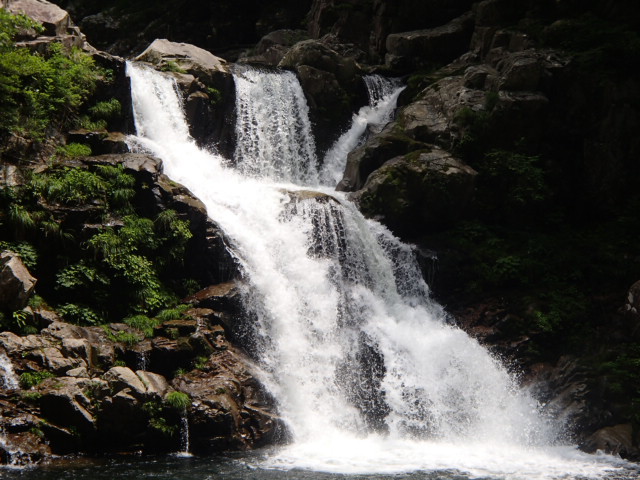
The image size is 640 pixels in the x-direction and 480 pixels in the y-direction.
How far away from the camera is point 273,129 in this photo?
2108 centimetres

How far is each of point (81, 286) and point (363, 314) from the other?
252 inches

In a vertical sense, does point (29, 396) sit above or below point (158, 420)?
above

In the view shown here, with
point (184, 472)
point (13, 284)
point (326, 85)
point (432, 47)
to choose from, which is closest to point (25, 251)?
point (13, 284)

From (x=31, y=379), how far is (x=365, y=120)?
15428mm

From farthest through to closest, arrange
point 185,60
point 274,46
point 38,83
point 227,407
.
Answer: point 274,46 → point 185,60 → point 38,83 → point 227,407

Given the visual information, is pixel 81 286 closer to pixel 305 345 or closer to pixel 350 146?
pixel 305 345

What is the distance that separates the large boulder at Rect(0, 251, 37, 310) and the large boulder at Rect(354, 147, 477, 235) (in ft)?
30.1

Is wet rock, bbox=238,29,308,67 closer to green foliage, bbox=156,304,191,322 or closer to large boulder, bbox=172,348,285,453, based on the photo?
green foliage, bbox=156,304,191,322

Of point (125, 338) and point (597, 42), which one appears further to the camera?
point (597, 42)

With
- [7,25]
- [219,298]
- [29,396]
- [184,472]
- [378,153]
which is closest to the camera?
[184,472]

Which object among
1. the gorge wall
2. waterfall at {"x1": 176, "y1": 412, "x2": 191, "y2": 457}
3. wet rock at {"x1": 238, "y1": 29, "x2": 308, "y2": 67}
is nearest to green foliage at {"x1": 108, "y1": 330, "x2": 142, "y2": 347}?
the gorge wall

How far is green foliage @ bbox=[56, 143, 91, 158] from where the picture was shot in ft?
47.5

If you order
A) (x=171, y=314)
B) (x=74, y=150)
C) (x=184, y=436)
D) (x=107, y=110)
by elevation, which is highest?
(x=107, y=110)

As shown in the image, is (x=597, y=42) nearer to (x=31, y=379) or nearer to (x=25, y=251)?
(x=25, y=251)
